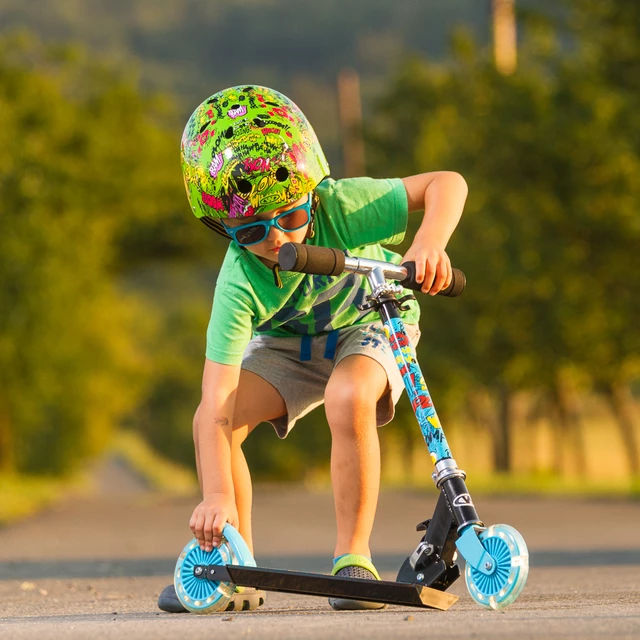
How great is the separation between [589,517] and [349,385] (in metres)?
9.14

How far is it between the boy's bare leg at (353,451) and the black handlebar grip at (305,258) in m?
0.59

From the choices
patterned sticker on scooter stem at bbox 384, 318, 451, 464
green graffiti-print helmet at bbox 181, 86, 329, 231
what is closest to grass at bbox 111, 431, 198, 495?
green graffiti-print helmet at bbox 181, 86, 329, 231

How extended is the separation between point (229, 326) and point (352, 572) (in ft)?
2.87

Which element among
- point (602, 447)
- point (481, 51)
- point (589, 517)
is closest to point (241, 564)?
Result: point (589, 517)

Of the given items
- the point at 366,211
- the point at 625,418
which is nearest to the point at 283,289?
the point at 366,211

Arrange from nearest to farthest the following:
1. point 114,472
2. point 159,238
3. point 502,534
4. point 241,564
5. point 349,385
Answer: point 502,534 → point 241,564 → point 349,385 → point 159,238 → point 114,472

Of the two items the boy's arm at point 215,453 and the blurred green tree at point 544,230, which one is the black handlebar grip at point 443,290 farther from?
the blurred green tree at point 544,230

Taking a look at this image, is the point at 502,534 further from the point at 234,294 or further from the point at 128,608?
the point at 128,608

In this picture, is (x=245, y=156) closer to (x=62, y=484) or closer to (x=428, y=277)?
(x=428, y=277)

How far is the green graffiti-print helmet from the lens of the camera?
4168 mm

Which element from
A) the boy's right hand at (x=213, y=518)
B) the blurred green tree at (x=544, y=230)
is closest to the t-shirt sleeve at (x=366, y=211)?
the boy's right hand at (x=213, y=518)

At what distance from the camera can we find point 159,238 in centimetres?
3131

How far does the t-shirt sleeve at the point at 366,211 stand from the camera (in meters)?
4.40

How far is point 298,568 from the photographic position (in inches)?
291
